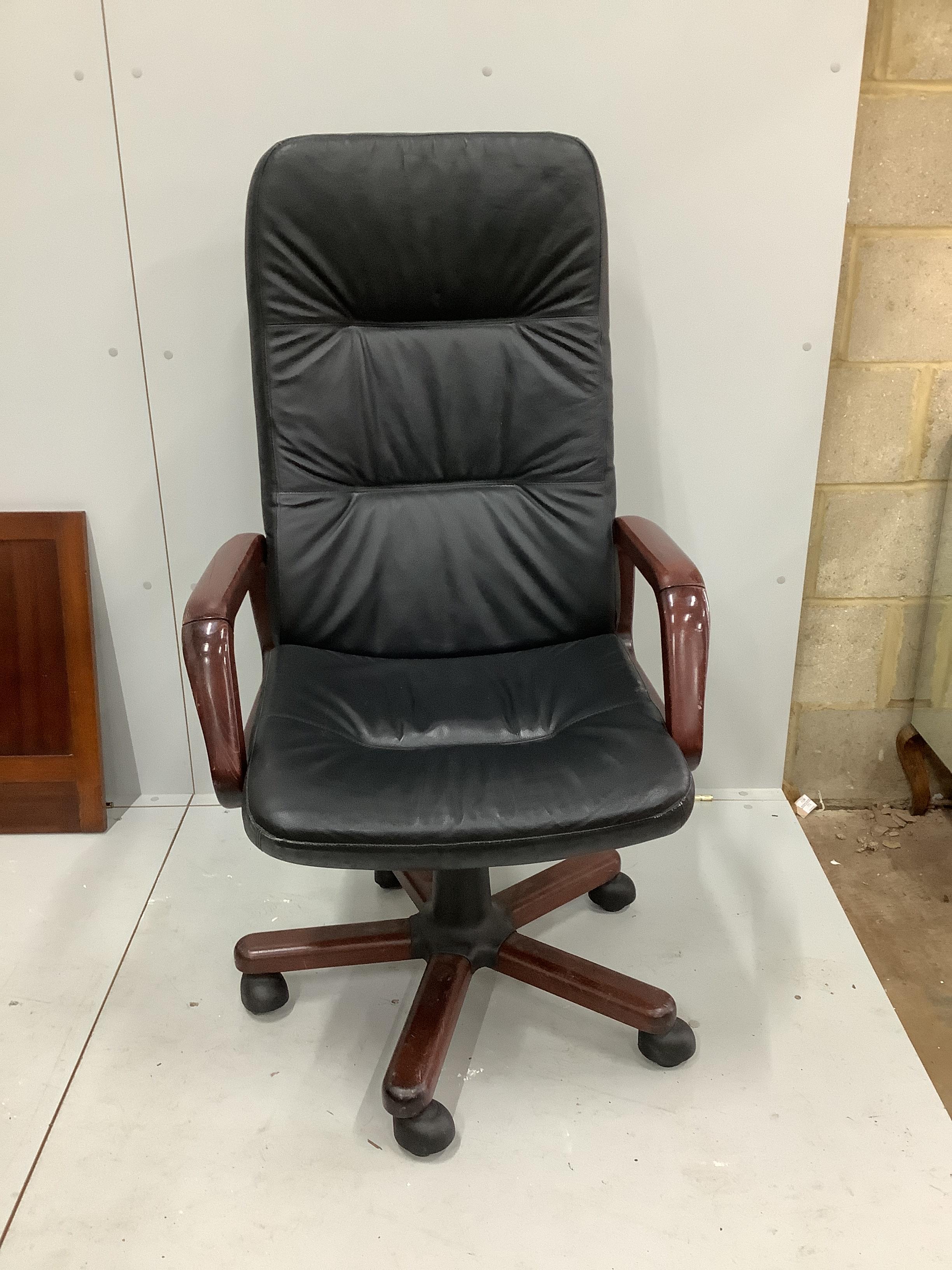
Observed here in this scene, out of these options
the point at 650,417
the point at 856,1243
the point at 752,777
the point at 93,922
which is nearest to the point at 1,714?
the point at 93,922

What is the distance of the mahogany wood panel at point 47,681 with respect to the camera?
174 centimetres

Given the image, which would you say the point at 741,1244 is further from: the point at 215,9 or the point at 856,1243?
the point at 215,9

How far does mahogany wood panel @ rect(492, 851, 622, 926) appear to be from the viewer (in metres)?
1.47

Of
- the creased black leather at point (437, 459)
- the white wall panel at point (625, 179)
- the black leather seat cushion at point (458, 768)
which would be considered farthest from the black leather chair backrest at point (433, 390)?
the white wall panel at point (625, 179)

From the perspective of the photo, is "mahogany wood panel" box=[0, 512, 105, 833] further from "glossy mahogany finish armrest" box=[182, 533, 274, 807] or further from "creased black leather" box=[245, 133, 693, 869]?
"glossy mahogany finish armrest" box=[182, 533, 274, 807]

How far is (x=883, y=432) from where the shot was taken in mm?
1741

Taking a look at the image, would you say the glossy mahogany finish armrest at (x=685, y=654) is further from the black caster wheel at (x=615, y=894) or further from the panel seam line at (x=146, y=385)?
the panel seam line at (x=146, y=385)

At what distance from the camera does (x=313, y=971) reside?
1.51 m

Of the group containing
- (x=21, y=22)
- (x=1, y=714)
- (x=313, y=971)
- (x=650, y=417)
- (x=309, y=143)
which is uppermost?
(x=21, y=22)

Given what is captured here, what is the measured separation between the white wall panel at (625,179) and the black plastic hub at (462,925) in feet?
2.45

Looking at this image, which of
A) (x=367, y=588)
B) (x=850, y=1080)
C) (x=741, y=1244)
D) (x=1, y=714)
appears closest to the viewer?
(x=741, y=1244)

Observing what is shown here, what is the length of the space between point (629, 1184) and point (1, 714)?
1.31 m

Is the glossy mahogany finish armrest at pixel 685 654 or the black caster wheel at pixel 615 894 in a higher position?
the glossy mahogany finish armrest at pixel 685 654

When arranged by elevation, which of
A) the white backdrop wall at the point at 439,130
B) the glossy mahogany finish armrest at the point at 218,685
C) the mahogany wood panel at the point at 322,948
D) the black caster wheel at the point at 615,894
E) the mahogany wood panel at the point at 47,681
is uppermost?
the white backdrop wall at the point at 439,130
